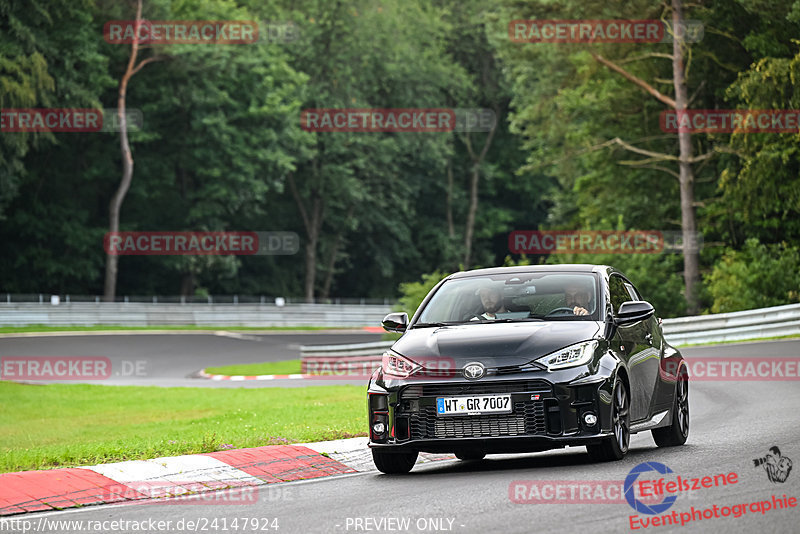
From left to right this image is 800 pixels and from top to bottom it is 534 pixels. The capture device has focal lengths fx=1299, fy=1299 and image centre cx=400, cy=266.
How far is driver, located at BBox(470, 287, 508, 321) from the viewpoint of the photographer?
1106 centimetres

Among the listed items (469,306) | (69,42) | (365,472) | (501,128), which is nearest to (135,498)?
(365,472)

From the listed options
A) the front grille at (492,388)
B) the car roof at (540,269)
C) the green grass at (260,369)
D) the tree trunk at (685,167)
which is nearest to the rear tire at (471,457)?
the car roof at (540,269)

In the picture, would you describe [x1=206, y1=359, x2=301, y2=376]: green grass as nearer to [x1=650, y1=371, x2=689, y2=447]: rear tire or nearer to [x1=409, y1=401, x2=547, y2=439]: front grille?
[x1=650, y1=371, x2=689, y2=447]: rear tire

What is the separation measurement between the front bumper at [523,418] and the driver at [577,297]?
3.42ft

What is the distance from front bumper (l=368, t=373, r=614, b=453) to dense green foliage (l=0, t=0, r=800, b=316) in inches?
996

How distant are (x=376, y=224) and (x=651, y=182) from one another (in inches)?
1393

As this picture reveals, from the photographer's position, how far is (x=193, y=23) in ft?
198

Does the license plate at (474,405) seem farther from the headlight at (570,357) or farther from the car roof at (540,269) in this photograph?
the car roof at (540,269)

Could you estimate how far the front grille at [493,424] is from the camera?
32.3ft

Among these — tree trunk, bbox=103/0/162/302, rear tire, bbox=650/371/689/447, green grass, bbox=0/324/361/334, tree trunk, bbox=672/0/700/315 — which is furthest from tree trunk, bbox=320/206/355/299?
rear tire, bbox=650/371/689/447

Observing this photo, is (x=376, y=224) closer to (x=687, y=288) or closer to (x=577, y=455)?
(x=687, y=288)

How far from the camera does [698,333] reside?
30.9 m

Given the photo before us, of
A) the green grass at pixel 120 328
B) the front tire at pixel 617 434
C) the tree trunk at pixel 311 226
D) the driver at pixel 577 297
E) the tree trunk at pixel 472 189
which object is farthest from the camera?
the tree trunk at pixel 472 189

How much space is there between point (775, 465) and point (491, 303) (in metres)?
2.82
